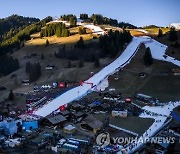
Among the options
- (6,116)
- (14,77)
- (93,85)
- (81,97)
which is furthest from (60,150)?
(14,77)

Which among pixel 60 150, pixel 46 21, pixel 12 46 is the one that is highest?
pixel 46 21

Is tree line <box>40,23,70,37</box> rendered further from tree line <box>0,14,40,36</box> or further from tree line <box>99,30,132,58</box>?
tree line <box>0,14,40,36</box>

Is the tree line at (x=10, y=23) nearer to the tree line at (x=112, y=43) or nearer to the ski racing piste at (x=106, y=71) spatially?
the tree line at (x=112, y=43)

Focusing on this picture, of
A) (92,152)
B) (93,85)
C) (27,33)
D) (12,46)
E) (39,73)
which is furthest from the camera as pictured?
(27,33)

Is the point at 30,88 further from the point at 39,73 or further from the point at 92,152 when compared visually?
the point at 92,152

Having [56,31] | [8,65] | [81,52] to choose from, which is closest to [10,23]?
[56,31]

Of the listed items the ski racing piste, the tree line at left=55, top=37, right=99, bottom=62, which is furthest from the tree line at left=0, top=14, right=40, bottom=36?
the ski racing piste

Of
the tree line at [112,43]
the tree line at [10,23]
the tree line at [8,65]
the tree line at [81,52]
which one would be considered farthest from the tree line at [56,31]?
the tree line at [10,23]

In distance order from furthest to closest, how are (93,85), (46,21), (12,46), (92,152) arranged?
(46,21)
(12,46)
(93,85)
(92,152)
